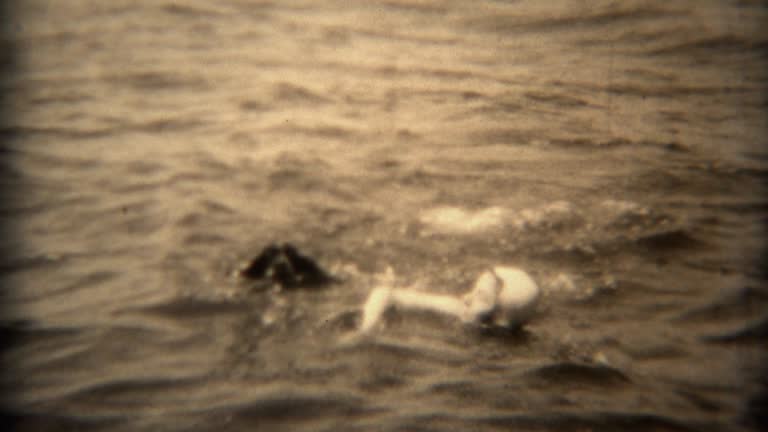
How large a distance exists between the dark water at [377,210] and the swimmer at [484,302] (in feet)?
0.33

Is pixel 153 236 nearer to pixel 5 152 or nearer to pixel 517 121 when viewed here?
pixel 5 152

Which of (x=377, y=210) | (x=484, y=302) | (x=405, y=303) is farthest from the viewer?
(x=377, y=210)

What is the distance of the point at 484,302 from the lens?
9.74 ft

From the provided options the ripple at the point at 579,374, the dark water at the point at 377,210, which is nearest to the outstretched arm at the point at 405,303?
the dark water at the point at 377,210

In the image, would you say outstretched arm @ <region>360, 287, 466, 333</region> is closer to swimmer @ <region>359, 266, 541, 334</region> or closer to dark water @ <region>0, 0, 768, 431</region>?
swimmer @ <region>359, 266, 541, 334</region>

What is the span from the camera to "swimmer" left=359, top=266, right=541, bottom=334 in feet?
9.64

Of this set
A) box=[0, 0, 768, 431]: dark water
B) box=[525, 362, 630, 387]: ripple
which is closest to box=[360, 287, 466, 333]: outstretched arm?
box=[0, 0, 768, 431]: dark water

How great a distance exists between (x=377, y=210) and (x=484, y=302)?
50.8 inches

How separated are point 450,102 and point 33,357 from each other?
13.5ft

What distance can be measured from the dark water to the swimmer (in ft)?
0.33

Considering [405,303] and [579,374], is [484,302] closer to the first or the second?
[405,303]

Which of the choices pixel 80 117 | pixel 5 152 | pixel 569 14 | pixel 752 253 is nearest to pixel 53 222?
pixel 5 152

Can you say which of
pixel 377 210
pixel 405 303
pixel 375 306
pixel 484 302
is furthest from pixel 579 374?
pixel 377 210

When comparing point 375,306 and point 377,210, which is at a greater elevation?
point 377,210
